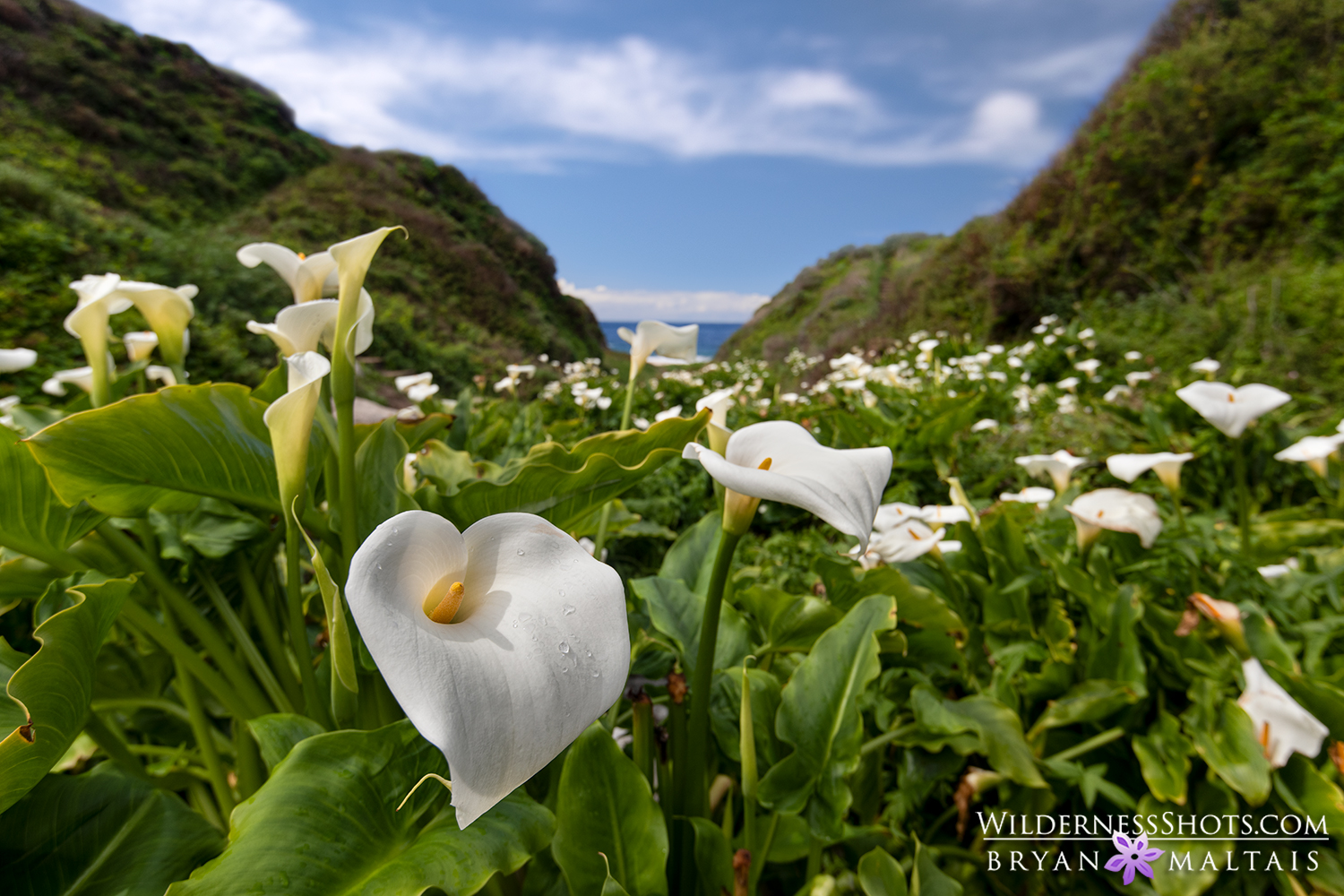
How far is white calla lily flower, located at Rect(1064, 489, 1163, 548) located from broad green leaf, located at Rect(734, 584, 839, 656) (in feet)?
2.35

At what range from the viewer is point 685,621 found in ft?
3.04

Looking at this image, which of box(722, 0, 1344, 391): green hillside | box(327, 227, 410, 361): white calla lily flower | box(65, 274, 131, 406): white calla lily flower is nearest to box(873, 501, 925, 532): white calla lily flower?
box(327, 227, 410, 361): white calla lily flower

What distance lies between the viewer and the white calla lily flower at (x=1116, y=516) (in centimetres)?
130

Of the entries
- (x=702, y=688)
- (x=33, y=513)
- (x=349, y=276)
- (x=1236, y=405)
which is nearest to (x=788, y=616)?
(x=702, y=688)

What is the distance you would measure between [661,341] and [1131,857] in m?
1.02

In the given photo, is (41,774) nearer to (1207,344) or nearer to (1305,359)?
(1305,359)

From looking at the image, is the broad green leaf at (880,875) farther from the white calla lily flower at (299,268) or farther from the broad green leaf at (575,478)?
the white calla lily flower at (299,268)

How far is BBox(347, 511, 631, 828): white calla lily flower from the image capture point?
33cm

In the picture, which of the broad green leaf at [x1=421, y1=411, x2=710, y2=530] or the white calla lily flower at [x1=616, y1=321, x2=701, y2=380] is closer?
the broad green leaf at [x1=421, y1=411, x2=710, y2=530]

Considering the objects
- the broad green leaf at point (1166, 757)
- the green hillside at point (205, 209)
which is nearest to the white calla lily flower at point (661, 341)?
the broad green leaf at point (1166, 757)

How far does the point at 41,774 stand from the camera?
1.63ft

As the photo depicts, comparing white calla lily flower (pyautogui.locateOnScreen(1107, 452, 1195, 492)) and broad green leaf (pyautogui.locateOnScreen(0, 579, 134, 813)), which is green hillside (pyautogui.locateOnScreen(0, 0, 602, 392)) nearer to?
broad green leaf (pyautogui.locateOnScreen(0, 579, 134, 813))

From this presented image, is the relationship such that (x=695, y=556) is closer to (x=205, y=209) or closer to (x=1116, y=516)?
(x=1116, y=516)

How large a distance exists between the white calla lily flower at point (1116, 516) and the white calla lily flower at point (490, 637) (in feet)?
4.20
